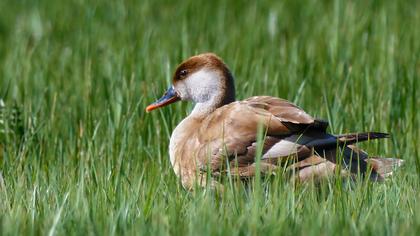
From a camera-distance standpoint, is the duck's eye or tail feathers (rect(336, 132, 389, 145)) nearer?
tail feathers (rect(336, 132, 389, 145))

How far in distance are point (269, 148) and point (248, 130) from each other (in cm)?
15

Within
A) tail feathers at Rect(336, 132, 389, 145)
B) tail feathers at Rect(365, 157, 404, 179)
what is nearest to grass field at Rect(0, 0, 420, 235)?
tail feathers at Rect(365, 157, 404, 179)

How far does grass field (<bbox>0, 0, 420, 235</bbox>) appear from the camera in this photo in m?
3.68

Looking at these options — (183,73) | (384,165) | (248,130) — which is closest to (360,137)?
(384,165)

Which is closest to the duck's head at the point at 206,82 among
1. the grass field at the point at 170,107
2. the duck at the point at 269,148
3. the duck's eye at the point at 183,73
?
the duck's eye at the point at 183,73

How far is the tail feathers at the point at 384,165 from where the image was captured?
4.50m

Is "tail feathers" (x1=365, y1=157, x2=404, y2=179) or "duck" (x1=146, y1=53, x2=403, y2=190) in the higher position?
"duck" (x1=146, y1=53, x2=403, y2=190)

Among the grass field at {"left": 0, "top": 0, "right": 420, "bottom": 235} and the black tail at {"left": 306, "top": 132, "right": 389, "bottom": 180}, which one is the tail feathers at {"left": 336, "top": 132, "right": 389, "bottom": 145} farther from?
the grass field at {"left": 0, "top": 0, "right": 420, "bottom": 235}

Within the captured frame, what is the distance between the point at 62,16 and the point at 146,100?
114 inches

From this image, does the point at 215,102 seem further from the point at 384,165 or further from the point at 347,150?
the point at 384,165

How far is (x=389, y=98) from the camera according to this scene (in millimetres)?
5734

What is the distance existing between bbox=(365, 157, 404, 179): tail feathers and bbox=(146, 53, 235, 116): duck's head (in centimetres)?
94

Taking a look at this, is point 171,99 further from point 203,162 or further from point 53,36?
point 53,36

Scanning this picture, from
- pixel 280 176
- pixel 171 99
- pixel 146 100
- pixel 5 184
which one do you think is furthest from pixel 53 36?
pixel 280 176
